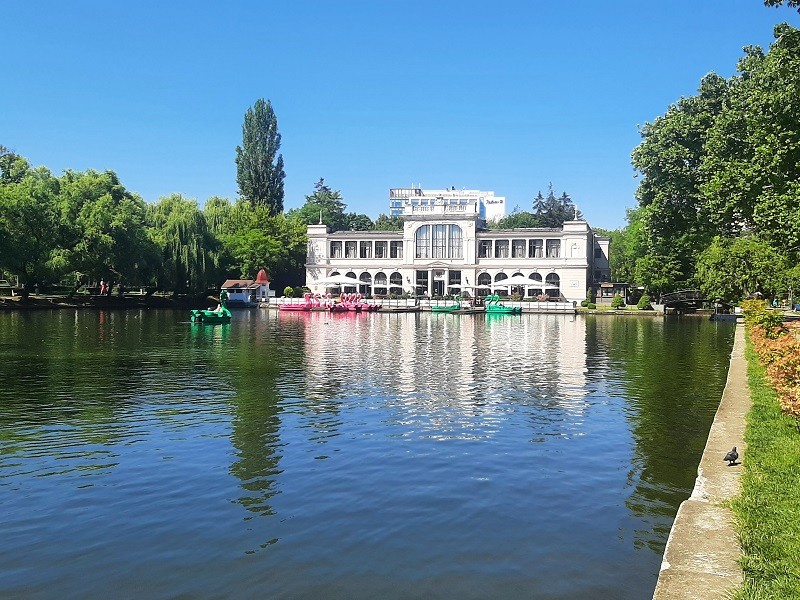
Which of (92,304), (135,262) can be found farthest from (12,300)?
(135,262)

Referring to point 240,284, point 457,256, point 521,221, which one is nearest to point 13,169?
point 240,284

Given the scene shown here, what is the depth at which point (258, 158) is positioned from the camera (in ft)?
285

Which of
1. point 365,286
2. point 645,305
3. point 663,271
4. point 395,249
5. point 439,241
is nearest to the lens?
point 663,271

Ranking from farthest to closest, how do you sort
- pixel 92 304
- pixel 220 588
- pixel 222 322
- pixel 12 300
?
1. pixel 92 304
2. pixel 12 300
3. pixel 222 322
4. pixel 220 588

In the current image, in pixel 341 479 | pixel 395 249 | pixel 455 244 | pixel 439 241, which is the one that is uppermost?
pixel 439 241

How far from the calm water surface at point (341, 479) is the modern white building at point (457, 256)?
204 feet

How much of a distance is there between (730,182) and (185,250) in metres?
48.9

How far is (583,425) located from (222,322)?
103 ft

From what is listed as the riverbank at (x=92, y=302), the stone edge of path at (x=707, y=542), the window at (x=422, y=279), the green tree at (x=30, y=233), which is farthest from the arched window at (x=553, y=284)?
the stone edge of path at (x=707, y=542)

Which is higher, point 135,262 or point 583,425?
point 135,262

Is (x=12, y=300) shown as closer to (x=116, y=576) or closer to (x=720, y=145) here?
(x=720, y=145)

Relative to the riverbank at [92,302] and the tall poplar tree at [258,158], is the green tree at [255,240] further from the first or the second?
the riverbank at [92,302]

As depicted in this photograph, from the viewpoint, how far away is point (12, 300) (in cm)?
5434

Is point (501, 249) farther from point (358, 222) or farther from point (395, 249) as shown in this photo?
point (358, 222)
